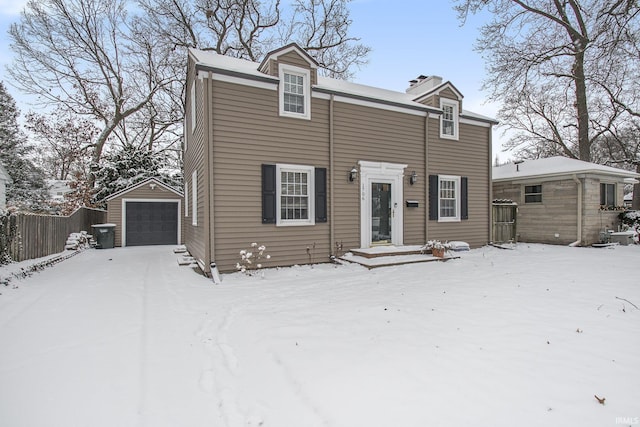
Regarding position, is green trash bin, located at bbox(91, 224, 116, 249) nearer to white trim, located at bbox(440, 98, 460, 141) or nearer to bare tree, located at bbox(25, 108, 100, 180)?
bare tree, located at bbox(25, 108, 100, 180)

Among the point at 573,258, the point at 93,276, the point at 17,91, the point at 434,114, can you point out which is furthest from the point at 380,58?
the point at 17,91

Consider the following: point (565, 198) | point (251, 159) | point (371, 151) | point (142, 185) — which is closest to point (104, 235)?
point (142, 185)

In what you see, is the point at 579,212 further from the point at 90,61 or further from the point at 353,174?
Answer: the point at 90,61

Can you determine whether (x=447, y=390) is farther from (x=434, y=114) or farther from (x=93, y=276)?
(x=434, y=114)

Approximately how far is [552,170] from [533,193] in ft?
3.64

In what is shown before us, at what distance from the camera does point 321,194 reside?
8.04 m

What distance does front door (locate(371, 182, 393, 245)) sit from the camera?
29.5 ft

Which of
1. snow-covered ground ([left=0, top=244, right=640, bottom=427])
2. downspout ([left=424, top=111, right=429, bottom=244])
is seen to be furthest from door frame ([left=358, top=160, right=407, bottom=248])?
snow-covered ground ([left=0, top=244, right=640, bottom=427])

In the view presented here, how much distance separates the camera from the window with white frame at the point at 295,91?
7.66 metres

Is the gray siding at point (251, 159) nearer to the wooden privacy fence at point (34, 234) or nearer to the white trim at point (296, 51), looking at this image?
the white trim at point (296, 51)

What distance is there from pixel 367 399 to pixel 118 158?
1804 cm

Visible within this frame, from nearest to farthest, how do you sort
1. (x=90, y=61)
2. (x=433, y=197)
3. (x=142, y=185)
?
(x=433, y=197), (x=142, y=185), (x=90, y=61)

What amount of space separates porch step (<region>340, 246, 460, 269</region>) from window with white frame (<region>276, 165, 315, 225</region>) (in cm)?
145

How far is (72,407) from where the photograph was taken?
7.50ft
